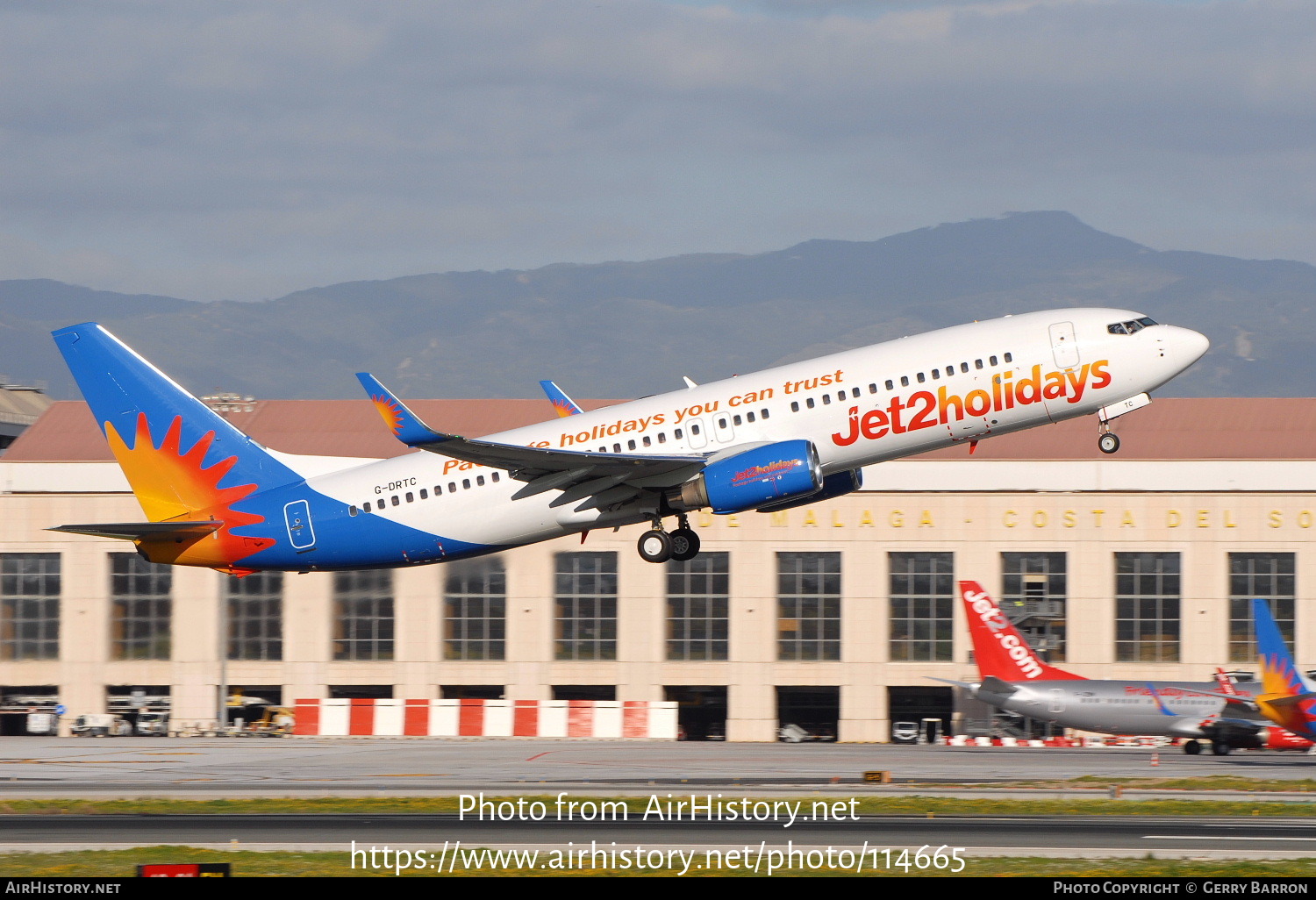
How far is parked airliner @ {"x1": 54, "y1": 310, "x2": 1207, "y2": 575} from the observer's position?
39438 mm

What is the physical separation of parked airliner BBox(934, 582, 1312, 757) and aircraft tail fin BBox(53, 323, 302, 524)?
3250cm

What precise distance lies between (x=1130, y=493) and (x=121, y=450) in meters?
56.1

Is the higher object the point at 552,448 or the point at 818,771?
the point at 552,448

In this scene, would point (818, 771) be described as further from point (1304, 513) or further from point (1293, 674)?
point (1304, 513)

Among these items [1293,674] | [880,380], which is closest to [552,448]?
[880,380]

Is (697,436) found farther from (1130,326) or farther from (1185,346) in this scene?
(1185,346)

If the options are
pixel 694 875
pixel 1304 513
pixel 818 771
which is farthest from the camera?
pixel 1304 513

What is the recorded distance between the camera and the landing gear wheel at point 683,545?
41.9m

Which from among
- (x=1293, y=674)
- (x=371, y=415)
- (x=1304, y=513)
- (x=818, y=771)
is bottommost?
(x=818, y=771)

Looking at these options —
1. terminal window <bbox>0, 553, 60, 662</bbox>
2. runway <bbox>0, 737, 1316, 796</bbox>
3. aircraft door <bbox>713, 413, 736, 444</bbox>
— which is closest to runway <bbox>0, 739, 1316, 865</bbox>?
runway <bbox>0, 737, 1316, 796</bbox>

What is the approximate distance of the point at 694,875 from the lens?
3033 centimetres

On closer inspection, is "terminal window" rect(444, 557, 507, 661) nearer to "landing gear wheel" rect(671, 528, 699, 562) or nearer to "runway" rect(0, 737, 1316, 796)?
"runway" rect(0, 737, 1316, 796)

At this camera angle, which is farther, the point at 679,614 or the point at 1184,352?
the point at 679,614

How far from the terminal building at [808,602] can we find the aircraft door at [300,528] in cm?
3645
